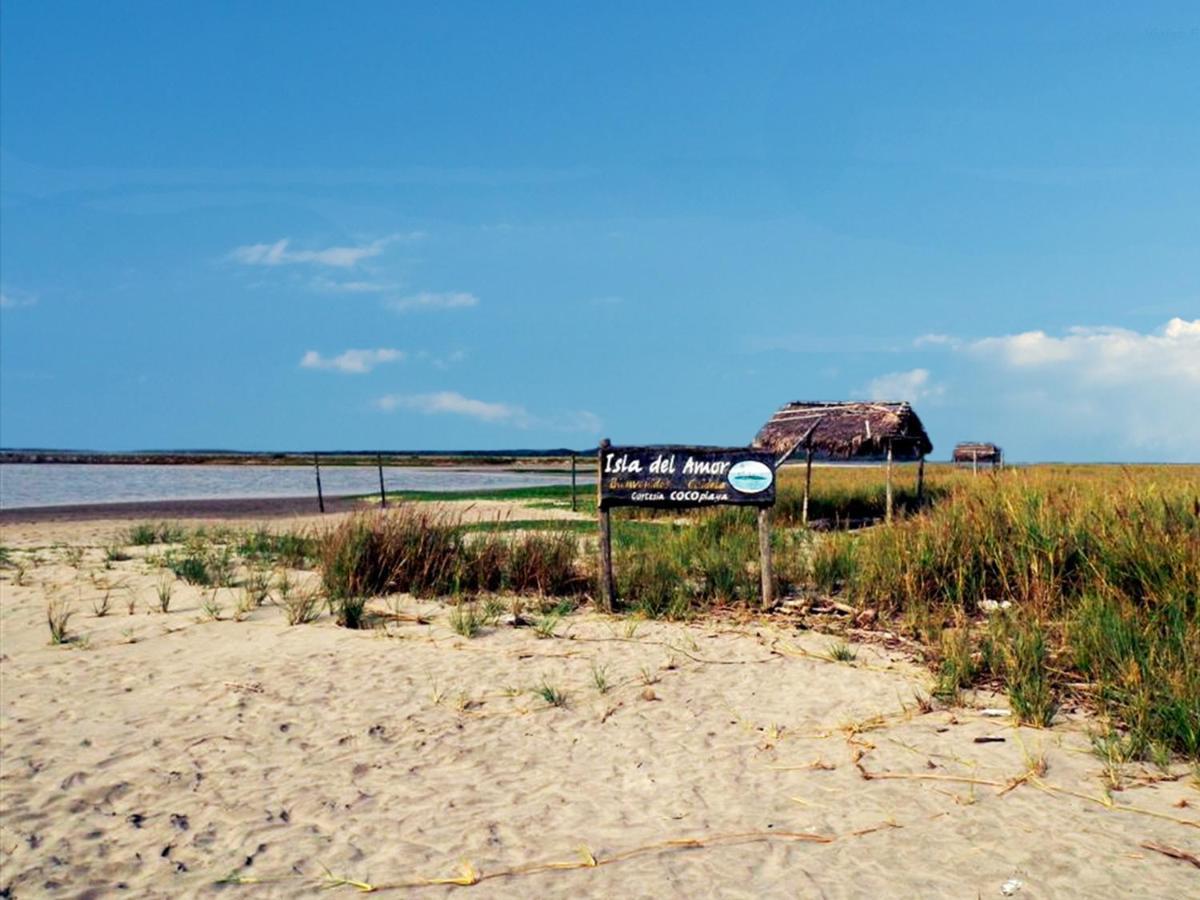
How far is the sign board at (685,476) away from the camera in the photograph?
Answer: 10.2m

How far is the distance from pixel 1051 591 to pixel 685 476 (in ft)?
11.8

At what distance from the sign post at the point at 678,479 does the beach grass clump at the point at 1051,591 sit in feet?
4.10

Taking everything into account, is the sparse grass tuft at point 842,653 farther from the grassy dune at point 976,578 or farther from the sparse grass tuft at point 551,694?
the sparse grass tuft at point 551,694

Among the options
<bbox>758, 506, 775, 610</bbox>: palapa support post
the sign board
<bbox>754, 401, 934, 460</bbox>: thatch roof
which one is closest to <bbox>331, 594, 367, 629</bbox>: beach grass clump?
the sign board

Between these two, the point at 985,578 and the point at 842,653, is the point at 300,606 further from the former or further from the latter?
the point at 985,578

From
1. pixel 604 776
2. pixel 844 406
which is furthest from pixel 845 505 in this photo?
pixel 604 776

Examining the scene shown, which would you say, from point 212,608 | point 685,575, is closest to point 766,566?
point 685,575

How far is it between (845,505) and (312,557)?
45.2 feet

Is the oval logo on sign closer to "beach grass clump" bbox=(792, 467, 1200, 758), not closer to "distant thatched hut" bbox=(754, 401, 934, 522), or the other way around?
"beach grass clump" bbox=(792, 467, 1200, 758)

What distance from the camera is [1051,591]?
8680 millimetres

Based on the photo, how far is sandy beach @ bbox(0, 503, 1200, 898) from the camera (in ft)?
15.3

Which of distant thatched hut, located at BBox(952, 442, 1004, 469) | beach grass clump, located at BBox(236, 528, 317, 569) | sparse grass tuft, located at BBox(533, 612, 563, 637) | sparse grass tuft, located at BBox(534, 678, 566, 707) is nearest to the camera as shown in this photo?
sparse grass tuft, located at BBox(534, 678, 566, 707)

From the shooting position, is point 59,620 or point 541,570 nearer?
point 59,620

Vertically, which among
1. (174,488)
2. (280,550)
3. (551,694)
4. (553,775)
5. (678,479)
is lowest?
(553,775)
